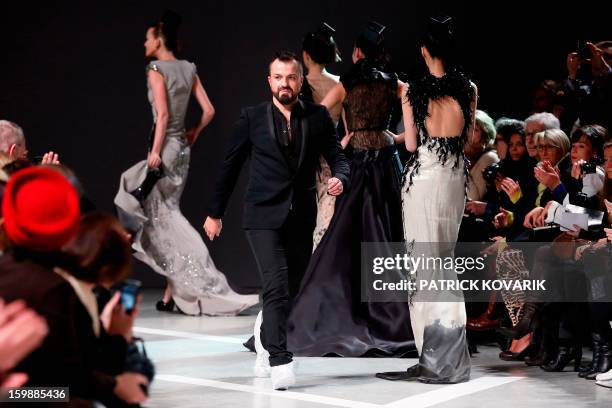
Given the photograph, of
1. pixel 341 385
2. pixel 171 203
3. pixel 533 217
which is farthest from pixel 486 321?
pixel 171 203

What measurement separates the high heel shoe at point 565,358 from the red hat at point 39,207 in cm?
374

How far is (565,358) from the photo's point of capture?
17.7 ft

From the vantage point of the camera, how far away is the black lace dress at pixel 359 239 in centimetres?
591

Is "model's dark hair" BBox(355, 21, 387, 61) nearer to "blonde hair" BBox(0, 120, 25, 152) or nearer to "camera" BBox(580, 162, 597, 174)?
"camera" BBox(580, 162, 597, 174)

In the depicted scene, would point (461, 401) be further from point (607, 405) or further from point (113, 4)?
point (113, 4)

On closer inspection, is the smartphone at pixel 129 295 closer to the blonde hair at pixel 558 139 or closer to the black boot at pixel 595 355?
the black boot at pixel 595 355

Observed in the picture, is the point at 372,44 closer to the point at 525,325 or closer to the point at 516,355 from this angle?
the point at 525,325

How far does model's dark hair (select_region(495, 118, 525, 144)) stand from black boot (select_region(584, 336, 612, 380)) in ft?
6.12

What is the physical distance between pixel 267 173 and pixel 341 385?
1027mm

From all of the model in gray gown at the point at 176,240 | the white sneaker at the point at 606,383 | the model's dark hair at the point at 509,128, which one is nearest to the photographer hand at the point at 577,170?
the white sneaker at the point at 606,383

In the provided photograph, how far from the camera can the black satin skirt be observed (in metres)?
5.88

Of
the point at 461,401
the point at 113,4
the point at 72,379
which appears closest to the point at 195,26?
the point at 113,4

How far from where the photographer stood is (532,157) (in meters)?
6.42

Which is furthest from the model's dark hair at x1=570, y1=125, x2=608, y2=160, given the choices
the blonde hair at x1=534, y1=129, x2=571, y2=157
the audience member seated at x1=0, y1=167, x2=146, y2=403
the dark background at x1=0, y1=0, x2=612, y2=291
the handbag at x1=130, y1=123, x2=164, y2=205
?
the audience member seated at x1=0, y1=167, x2=146, y2=403
